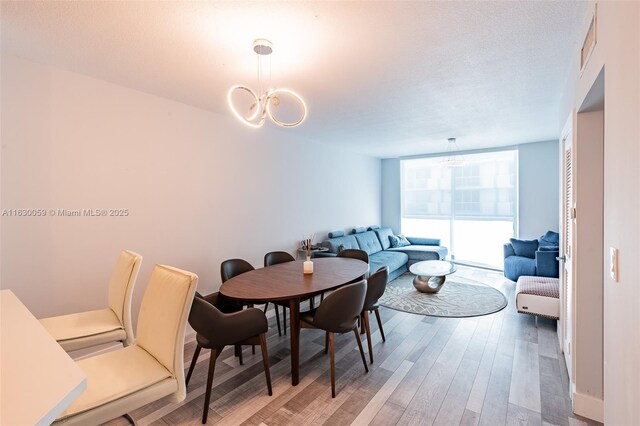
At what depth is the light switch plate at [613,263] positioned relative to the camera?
107cm

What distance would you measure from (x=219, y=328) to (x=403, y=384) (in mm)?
1529

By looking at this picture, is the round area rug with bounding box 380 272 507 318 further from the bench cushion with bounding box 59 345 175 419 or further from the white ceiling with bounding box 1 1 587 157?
the bench cushion with bounding box 59 345 175 419

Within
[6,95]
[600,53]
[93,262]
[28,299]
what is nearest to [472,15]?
[600,53]

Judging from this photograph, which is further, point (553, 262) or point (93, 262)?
point (553, 262)

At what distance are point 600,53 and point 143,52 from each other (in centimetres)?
267

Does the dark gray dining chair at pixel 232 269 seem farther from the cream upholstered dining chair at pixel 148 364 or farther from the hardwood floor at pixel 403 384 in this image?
the cream upholstered dining chair at pixel 148 364

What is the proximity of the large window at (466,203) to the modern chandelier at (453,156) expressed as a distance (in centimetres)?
22

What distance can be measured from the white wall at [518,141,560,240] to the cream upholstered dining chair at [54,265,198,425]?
20.8 feet

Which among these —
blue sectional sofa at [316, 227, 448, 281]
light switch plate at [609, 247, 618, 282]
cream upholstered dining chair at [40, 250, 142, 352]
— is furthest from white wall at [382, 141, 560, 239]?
cream upholstered dining chair at [40, 250, 142, 352]

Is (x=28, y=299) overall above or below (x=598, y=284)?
below

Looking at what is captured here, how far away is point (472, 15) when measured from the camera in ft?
5.61

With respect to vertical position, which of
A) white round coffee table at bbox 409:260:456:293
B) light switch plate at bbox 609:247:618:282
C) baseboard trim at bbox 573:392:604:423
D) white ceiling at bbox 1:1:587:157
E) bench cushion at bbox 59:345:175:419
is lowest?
baseboard trim at bbox 573:392:604:423

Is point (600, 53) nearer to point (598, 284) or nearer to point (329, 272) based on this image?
point (598, 284)

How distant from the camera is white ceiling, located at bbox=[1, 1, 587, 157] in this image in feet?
5.50
